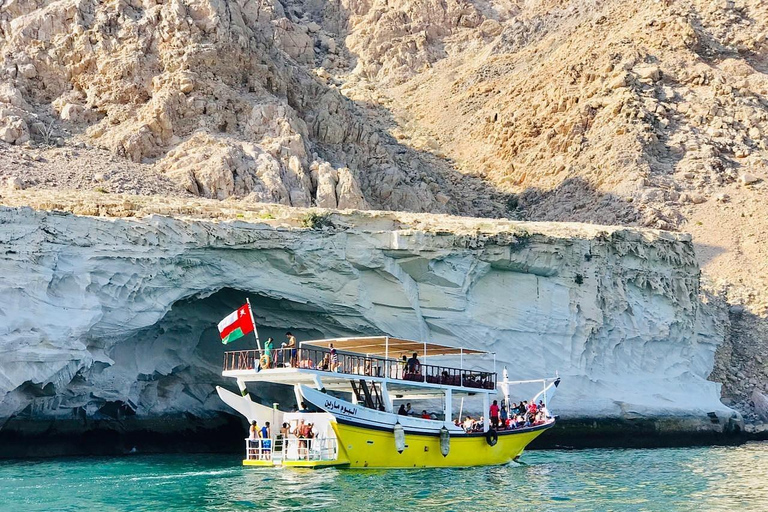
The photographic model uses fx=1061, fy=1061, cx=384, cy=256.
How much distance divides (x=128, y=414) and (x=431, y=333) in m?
10.6

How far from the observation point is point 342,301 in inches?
1372

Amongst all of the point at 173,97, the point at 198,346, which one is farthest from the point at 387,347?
the point at 173,97

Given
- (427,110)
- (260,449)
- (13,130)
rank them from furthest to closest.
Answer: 1. (427,110)
2. (13,130)
3. (260,449)

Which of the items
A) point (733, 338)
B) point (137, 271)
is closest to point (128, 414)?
point (137, 271)

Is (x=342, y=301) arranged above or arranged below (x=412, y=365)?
above

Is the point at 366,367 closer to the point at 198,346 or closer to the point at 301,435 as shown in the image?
the point at 301,435

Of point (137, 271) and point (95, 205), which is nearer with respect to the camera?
point (137, 271)

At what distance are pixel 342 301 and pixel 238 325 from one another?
7175 millimetres

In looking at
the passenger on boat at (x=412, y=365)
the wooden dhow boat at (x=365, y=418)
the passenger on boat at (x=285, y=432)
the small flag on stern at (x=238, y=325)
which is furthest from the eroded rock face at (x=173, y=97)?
the passenger on boat at (x=285, y=432)

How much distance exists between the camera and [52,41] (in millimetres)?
51281

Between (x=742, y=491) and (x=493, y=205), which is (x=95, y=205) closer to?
(x=742, y=491)

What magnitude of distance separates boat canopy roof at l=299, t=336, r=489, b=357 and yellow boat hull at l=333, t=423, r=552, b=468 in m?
2.59

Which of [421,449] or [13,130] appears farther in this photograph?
[13,130]

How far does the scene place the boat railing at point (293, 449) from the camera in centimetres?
2698
